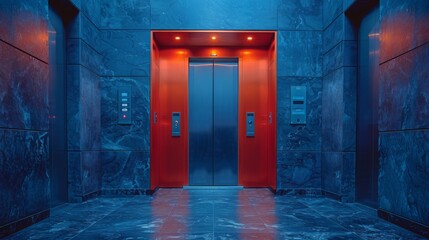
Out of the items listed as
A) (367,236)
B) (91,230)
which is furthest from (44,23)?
(367,236)

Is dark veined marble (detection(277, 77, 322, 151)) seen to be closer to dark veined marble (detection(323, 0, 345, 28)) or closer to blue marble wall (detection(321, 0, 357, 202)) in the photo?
blue marble wall (detection(321, 0, 357, 202))

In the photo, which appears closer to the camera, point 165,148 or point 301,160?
point 301,160

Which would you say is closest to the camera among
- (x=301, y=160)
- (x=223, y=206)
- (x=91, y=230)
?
(x=91, y=230)

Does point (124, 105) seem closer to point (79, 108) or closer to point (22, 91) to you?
point (79, 108)

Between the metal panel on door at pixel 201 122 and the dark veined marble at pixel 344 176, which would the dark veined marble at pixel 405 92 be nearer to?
the dark veined marble at pixel 344 176

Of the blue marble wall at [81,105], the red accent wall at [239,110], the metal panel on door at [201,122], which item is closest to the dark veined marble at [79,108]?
the blue marble wall at [81,105]

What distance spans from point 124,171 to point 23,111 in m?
2.76

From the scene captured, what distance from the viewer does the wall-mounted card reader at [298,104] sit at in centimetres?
642

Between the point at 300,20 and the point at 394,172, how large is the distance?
11.6 feet

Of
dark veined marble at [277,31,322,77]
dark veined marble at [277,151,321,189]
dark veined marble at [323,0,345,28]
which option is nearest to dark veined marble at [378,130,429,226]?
dark veined marble at [277,151,321,189]

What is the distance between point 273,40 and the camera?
6727mm

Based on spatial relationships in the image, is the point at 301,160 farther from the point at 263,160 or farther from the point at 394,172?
the point at 394,172

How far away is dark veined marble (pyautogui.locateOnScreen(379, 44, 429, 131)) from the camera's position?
11.7 ft

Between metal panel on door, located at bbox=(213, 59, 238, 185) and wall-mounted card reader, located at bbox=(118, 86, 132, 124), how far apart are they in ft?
6.19
